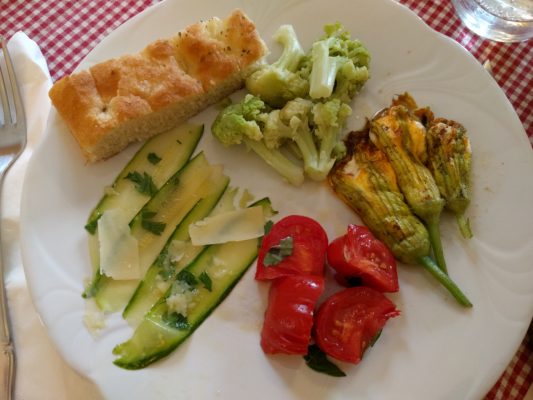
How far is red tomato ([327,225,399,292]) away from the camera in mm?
2355

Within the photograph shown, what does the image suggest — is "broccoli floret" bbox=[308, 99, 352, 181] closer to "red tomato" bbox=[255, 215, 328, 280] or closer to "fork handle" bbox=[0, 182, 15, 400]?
"red tomato" bbox=[255, 215, 328, 280]

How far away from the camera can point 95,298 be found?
2441mm

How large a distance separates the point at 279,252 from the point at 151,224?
64 cm

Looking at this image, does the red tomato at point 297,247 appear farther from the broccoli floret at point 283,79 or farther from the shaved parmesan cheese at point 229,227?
the broccoli floret at point 283,79

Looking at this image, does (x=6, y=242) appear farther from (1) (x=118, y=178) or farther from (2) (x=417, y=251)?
A: (2) (x=417, y=251)

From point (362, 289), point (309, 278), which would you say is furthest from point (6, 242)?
point (362, 289)

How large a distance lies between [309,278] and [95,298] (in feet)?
3.21

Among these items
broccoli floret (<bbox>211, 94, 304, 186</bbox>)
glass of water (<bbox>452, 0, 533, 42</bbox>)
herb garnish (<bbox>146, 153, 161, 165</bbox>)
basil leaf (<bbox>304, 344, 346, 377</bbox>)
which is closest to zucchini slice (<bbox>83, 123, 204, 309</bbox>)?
herb garnish (<bbox>146, 153, 161, 165</bbox>)

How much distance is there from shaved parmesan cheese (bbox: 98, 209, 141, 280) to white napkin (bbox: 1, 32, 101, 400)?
44cm

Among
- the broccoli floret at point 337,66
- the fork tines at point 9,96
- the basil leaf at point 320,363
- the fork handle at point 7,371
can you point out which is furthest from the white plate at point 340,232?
the fork tines at point 9,96

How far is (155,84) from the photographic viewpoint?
266 centimetres

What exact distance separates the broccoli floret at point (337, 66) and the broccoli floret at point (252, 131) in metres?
0.30

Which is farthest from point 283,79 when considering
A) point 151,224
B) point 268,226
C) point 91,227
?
point 91,227

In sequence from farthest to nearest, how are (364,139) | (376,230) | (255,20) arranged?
1. (255,20)
2. (364,139)
3. (376,230)
